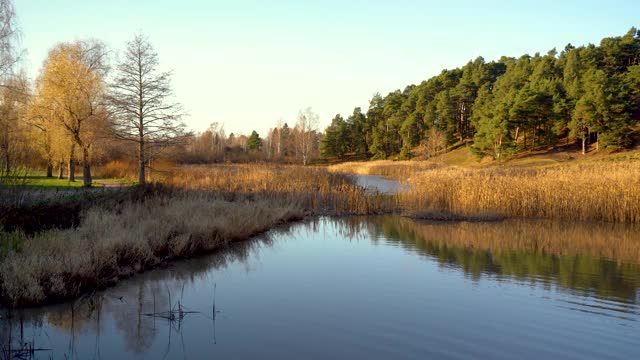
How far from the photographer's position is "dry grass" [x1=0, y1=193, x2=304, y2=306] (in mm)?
7184

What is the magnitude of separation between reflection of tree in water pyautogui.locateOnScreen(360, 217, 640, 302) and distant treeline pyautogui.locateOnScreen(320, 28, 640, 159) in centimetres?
3412

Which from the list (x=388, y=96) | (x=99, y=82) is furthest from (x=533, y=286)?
(x=388, y=96)

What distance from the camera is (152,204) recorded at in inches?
546

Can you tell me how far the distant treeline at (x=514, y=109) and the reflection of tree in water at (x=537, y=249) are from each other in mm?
34119

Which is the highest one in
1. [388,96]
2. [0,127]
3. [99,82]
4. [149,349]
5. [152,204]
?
[388,96]

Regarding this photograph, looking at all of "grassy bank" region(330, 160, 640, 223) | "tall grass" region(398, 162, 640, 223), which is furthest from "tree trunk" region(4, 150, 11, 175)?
"tall grass" region(398, 162, 640, 223)

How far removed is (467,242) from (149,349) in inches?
395

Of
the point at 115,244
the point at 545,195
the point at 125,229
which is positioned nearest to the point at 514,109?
the point at 545,195

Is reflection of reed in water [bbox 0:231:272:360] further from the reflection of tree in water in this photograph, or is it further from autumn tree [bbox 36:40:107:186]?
autumn tree [bbox 36:40:107:186]

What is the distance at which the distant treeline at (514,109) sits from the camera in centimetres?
4484

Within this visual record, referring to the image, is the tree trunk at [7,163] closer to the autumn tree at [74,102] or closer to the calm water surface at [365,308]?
the calm water surface at [365,308]

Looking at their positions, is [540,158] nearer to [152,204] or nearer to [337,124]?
[337,124]

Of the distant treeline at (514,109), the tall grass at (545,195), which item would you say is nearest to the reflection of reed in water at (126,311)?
the tall grass at (545,195)

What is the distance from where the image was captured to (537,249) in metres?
12.5
